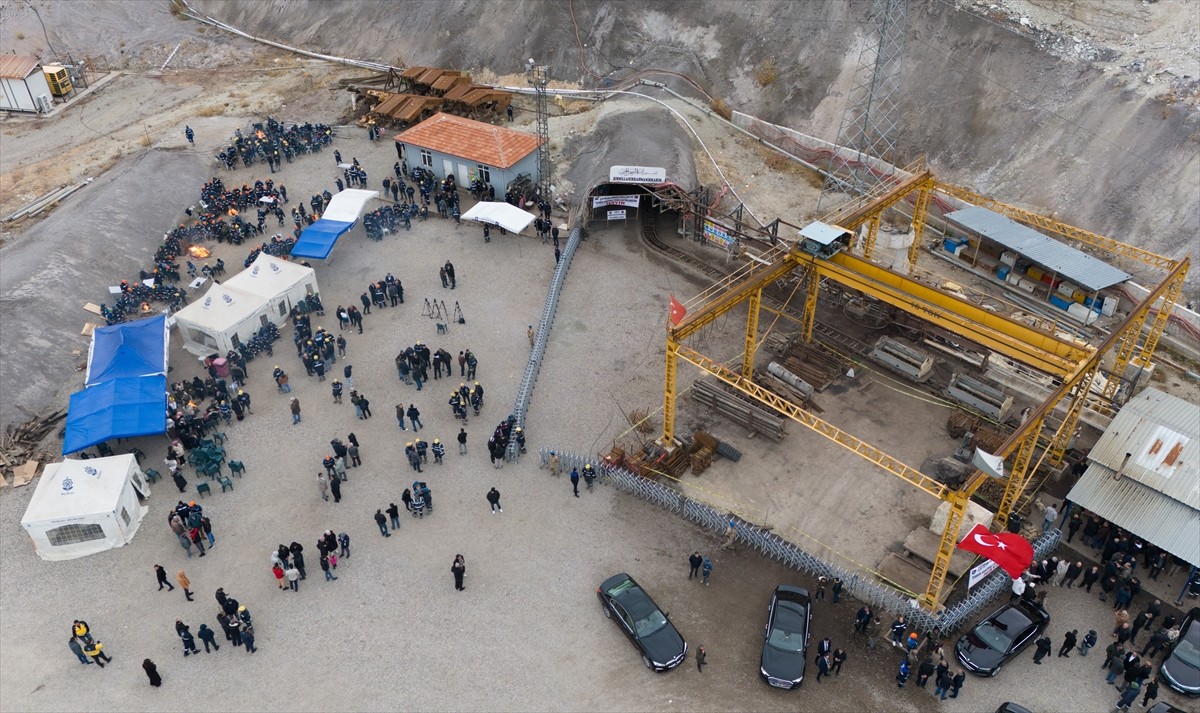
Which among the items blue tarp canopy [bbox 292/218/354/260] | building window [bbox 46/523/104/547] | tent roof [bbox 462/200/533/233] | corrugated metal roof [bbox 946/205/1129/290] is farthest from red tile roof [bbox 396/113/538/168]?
building window [bbox 46/523/104/547]

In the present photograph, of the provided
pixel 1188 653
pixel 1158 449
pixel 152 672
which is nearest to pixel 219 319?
pixel 152 672

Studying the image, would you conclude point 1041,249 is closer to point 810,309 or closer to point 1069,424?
point 810,309

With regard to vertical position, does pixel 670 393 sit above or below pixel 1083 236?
below

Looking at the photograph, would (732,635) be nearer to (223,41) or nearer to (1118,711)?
(1118,711)

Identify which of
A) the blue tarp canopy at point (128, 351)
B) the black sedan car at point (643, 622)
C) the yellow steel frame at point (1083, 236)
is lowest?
the black sedan car at point (643, 622)

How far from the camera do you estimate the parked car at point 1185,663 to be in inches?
848

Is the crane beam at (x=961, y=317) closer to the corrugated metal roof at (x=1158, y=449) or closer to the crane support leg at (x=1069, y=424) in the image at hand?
the crane support leg at (x=1069, y=424)

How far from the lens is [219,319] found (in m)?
32.8

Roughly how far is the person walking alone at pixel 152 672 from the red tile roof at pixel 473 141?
28.0 meters

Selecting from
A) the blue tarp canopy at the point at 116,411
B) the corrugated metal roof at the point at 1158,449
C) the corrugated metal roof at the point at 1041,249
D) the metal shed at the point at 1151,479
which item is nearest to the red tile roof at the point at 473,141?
the blue tarp canopy at the point at 116,411

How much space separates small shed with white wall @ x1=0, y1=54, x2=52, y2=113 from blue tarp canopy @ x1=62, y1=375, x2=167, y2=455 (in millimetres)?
35761

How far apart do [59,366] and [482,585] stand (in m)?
20.6

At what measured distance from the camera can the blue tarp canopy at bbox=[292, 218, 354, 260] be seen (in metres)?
37.2

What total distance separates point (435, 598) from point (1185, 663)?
66.1 feet
